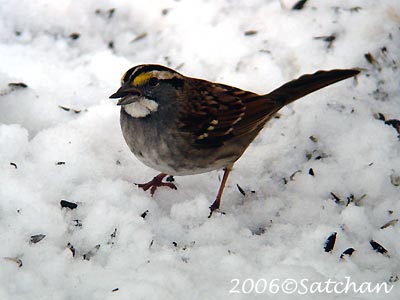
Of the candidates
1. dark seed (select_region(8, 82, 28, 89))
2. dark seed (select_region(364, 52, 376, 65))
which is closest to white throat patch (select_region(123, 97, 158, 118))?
dark seed (select_region(8, 82, 28, 89))

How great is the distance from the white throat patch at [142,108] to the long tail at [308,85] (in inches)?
33.9

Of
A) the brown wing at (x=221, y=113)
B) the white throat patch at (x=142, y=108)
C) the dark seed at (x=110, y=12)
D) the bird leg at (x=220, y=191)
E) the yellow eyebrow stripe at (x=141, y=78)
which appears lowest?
the bird leg at (x=220, y=191)

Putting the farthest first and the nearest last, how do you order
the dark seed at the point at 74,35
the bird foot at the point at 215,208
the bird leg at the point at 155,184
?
the dark seed at the point at 74,35 → the bird leg at the point at 155,184 → the bird foot at the point at 215,208

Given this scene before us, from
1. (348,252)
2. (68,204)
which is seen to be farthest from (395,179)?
(68,204)

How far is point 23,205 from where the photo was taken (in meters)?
3.75

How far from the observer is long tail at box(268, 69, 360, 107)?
415cm

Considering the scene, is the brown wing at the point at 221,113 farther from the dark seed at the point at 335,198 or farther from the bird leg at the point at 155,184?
the dark seed at the point at 335,198

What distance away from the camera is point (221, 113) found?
13.1ft

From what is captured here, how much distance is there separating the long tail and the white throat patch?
2.83 feet

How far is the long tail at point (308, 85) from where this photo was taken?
13.6 feet

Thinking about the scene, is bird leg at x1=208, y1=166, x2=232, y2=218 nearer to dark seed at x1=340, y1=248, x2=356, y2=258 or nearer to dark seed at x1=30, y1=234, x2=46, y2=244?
dark seed at x1=340, y1=248, x2=356, y2=258

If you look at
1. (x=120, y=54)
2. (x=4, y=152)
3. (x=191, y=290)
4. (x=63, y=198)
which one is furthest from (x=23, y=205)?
(x=120, y=54)

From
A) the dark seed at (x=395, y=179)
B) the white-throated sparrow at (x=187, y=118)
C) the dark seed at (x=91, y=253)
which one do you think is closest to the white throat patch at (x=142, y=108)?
the white-throated sparrow at (x=187, y=118)

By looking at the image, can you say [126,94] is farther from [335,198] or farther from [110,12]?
[110,12]
